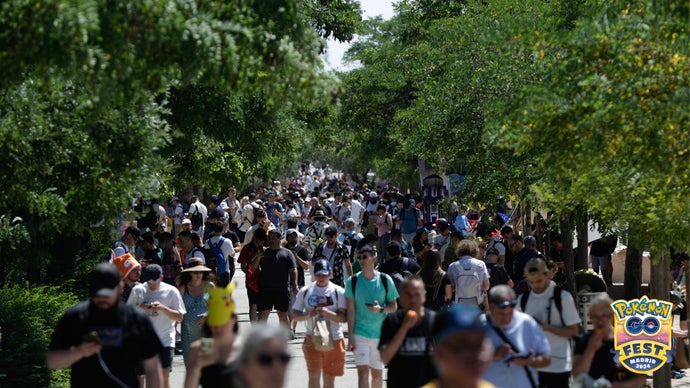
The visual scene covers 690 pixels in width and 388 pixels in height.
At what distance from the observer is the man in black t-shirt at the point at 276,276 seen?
15727 mm

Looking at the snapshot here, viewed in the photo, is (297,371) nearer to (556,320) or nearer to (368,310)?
(368,310)

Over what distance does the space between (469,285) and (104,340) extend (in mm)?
6770

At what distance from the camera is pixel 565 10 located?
55.7 feet

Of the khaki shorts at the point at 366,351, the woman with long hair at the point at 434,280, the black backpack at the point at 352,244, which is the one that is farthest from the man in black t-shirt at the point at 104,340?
the black backpack at the point at 352,244

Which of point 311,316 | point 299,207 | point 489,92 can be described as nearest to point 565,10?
point 489,92

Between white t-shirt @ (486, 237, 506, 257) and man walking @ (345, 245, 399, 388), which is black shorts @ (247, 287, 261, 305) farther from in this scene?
man walking @ (345, 245, 399, 388)

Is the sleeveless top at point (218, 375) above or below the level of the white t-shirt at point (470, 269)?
below

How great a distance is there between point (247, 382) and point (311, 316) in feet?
22.5

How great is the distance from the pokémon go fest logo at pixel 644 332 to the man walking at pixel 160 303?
14.5 feet

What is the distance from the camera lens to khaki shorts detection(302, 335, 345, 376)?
11625mm

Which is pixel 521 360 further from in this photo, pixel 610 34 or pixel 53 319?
pixel 53 319

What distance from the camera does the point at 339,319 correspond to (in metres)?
11.4

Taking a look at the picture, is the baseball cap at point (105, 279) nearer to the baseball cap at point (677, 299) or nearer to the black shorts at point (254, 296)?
the black shorts at point (254, 296)

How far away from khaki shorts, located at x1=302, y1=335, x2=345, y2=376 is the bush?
2.53 metres
